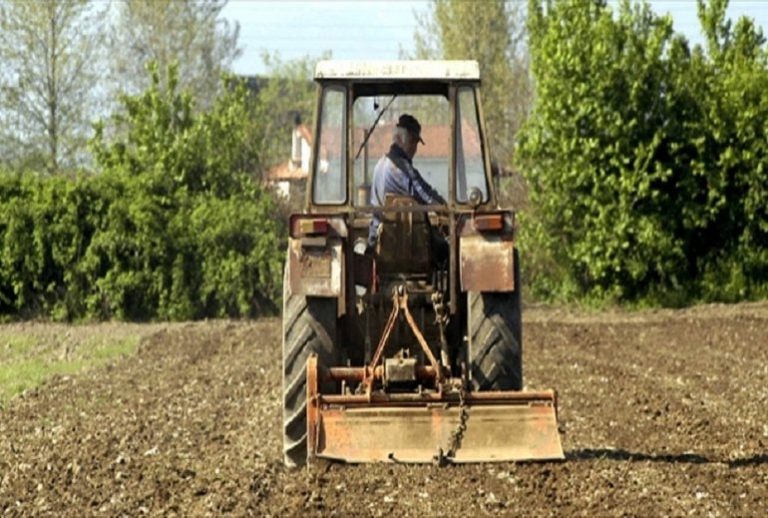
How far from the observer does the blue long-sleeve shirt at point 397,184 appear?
421 inches

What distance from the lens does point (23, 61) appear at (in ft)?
138

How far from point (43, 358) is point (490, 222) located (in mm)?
11673

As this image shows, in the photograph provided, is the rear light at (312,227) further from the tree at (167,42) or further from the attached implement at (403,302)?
the tree at (167,42)

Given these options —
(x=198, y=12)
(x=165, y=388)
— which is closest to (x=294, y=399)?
(x=165, y=388)

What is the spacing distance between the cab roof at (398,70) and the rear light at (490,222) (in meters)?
1.04

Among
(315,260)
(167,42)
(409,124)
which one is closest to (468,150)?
(409,124)

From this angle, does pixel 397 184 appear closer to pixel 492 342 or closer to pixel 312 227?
pixel 312 227

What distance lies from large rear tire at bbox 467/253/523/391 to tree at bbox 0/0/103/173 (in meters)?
31.9

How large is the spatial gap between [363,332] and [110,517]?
278 cm

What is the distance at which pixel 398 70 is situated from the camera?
10578 millimetres

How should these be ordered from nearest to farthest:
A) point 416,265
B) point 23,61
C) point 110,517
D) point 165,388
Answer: point 110,517, point 416,265, point 165,388, point 23,61

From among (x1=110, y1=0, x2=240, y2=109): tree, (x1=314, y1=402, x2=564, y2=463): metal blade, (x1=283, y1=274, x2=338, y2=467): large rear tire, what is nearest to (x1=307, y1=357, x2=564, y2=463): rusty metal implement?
(x1=314, y1=402, x2=564, y2=463): metal blade

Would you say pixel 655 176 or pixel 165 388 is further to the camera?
pixel 655 176

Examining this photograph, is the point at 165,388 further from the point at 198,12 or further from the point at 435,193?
the point at 198,12
